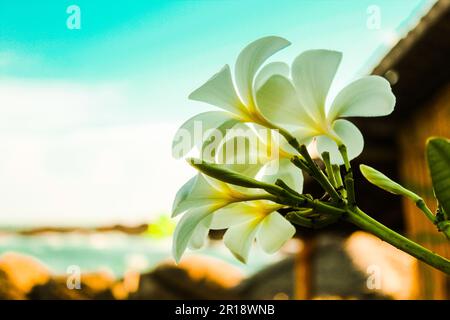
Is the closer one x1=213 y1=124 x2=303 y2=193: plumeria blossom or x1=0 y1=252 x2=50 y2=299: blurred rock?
x1=213 y1=124 x2=303 y2=193: plumeria blossom

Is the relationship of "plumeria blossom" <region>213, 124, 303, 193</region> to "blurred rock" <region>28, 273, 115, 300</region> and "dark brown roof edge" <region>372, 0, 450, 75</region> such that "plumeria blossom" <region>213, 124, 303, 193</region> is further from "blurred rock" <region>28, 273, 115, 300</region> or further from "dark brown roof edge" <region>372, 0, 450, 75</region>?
"blurred rock" <region>28, 273, 115, 300</region>

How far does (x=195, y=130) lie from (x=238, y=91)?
0.04 m

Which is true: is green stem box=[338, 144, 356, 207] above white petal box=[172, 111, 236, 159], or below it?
below

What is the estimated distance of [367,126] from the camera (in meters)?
3.13

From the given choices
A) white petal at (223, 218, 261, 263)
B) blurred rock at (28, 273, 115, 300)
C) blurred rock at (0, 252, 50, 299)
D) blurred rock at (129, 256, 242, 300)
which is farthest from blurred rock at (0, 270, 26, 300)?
white petal at (223, 218, 261, 263)

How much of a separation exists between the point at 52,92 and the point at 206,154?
11.7 feet

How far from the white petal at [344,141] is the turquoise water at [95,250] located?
3.86 meters

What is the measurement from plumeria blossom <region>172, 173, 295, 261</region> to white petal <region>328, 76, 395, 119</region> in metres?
0.08

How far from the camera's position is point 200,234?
1.21 feet

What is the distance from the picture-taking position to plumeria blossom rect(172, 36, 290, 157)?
356 mm

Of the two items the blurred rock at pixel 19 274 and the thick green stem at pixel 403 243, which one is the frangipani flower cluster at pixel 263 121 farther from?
the blurred rock at pixel 19 274

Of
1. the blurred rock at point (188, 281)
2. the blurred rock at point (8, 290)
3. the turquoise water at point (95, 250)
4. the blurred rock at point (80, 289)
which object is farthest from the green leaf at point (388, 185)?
the blurred rock at point (188, 281)

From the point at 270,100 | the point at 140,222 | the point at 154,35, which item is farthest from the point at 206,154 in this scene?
the point at 140,222
